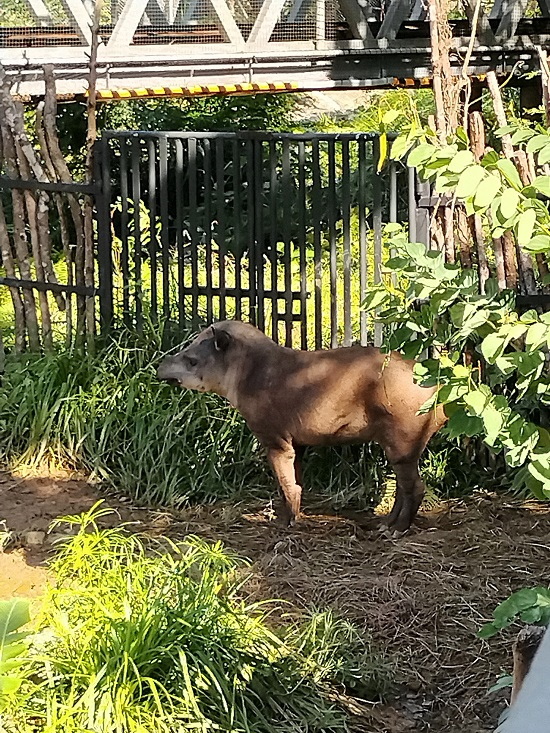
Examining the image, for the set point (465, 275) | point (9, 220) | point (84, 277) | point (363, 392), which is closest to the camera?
point (465, 275)

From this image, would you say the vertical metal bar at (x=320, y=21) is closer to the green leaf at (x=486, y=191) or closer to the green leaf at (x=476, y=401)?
the green leaf at (x=476, y=401)

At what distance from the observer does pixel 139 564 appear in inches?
188

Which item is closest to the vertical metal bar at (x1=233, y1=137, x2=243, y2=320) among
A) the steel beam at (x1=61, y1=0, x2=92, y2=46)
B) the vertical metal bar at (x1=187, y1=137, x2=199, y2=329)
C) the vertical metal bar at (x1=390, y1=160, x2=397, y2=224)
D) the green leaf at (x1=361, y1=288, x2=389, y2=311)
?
the vertical metal bar at (x1=187, y1=137, x2=199, y2=329)

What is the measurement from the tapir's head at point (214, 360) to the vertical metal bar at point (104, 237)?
49.3 inches

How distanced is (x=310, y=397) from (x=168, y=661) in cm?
229

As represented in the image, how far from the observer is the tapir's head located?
634cm

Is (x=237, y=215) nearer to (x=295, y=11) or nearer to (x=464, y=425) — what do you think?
(x=464, y=425)

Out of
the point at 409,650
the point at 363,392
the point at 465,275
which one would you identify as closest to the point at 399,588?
the point at 409,650

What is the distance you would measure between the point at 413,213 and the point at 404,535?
1.84m

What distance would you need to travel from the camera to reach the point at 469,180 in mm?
2682

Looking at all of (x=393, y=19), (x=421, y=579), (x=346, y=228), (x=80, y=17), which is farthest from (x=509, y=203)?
(x=393, y=19)

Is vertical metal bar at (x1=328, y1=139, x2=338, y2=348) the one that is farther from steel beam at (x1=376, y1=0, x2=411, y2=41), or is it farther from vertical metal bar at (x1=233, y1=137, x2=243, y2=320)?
steel beam at (x1=376, y1=0, x2=411, y2=41)

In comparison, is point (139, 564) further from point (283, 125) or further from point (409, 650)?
point (283, 125)

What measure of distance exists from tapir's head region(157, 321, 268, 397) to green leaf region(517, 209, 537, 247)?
3.70 meters
